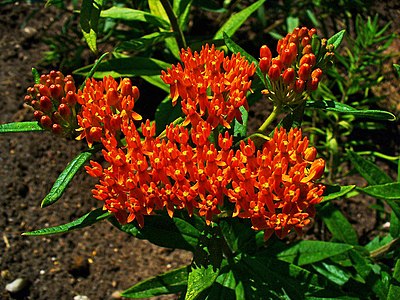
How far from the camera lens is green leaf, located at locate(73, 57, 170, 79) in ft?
9.92

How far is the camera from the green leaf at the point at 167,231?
8.13ft

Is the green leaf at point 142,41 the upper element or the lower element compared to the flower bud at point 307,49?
lower

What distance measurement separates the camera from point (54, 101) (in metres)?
2.25

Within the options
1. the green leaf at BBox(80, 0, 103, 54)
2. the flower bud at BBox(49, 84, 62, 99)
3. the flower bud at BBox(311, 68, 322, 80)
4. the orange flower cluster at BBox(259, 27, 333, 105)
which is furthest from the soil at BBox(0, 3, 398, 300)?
the flower bud at BBox(311, 68, 322, 80)

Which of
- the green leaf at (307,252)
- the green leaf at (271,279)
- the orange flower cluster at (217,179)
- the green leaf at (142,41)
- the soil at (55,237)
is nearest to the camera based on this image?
the orange flower cluster at (217,179)

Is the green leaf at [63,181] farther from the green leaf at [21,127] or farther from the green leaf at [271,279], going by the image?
the green leaf at [271,279]

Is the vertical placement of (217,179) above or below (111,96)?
below

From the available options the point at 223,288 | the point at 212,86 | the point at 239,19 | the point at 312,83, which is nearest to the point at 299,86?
the point at 312,83

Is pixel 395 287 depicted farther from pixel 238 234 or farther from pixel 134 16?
pixel 134 16

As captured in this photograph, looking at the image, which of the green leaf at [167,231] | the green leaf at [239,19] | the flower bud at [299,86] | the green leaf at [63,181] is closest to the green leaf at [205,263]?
the green leaf at [167,231]

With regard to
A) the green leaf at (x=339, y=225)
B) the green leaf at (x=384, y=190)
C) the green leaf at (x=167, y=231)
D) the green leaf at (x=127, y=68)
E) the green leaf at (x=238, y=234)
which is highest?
the green leaf at (x=127, y=68)

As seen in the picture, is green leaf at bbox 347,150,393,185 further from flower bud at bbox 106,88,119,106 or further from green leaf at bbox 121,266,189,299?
→ flower bud at bbox 106,88,119,106

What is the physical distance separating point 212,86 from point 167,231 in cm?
71

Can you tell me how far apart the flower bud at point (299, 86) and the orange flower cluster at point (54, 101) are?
0.83 m
